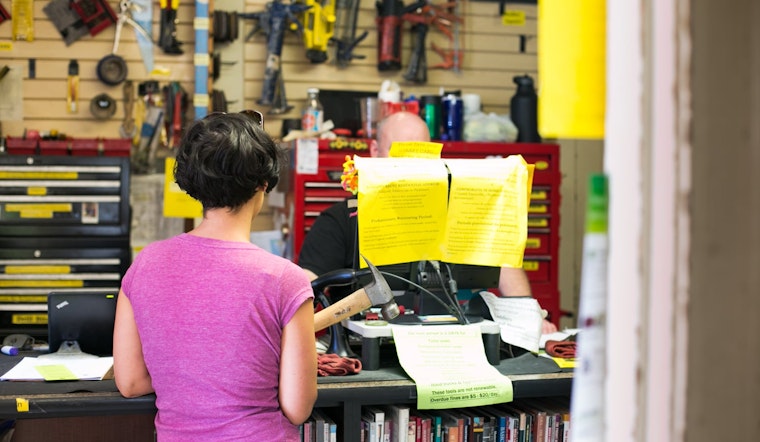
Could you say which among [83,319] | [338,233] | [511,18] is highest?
[511,18]

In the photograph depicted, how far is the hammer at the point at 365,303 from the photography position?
2.28 m

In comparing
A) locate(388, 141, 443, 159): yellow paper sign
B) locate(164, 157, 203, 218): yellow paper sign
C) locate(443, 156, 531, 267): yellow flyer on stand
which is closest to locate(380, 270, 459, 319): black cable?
locate(443, 156, 531, 267): yellow flyer on stand

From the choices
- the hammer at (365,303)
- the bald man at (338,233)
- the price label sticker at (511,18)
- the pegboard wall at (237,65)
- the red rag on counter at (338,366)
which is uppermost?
the price label sticker at (511,18)

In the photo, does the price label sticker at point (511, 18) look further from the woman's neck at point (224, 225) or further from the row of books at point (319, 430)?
the woman's neck at point (224, 225)

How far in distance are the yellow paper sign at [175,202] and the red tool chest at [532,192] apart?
63 cm

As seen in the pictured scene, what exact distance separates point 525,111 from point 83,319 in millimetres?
3239

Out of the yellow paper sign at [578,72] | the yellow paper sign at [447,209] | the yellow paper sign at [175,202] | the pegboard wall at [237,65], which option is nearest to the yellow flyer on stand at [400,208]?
the yellow paper sign at [447,209]

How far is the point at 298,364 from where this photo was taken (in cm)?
183

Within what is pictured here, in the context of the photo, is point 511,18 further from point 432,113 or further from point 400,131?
point 400,131

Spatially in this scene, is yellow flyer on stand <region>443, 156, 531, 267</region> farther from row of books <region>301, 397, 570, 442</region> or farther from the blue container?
the blue container

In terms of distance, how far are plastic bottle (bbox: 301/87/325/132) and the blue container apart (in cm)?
72

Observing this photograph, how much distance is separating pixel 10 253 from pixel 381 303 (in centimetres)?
283

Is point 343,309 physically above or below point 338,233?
below

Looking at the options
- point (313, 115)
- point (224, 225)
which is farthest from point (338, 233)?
point (313, 115)
